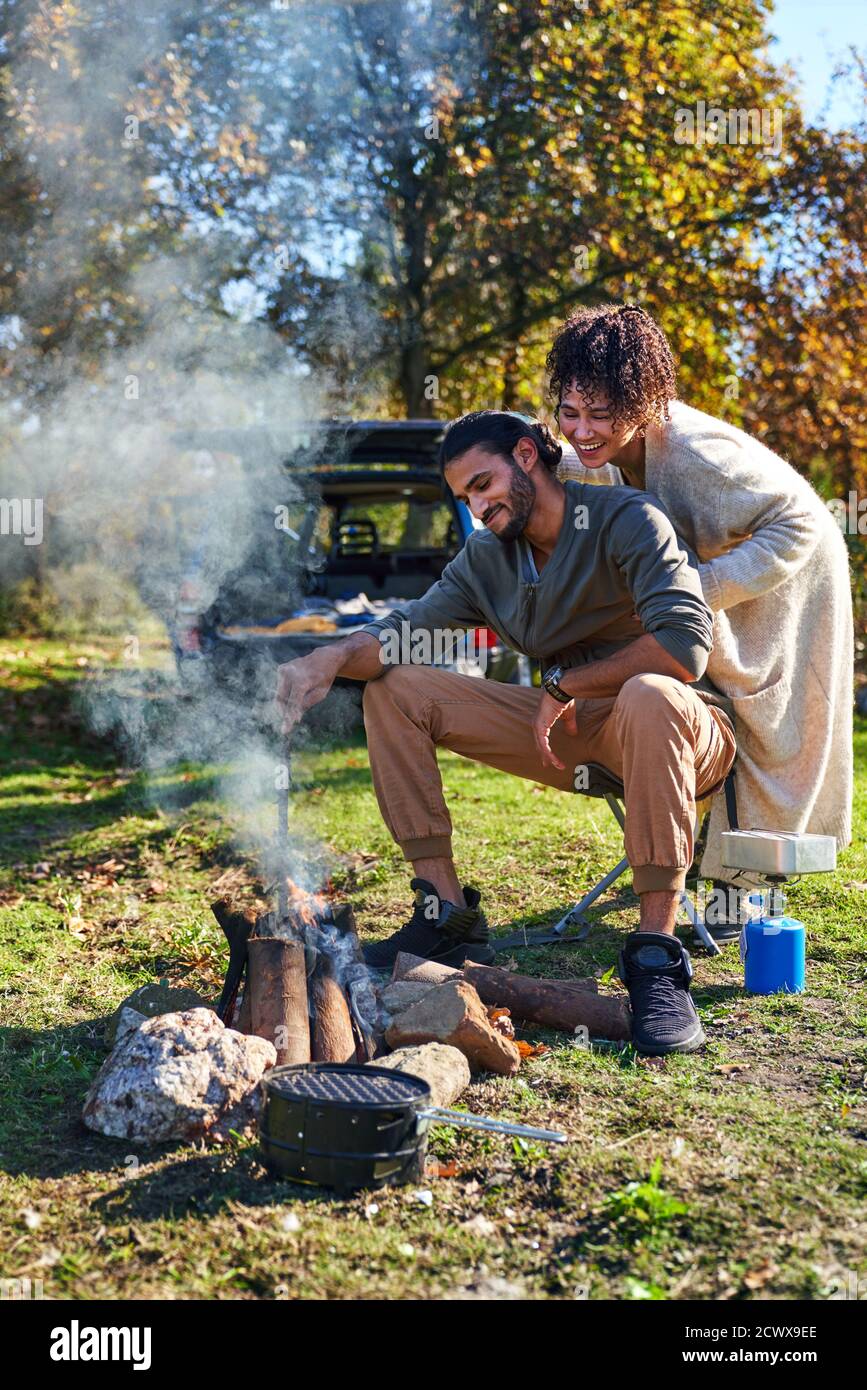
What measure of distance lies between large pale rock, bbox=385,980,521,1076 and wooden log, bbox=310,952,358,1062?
111mm

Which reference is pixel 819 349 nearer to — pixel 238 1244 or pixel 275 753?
pixel 275 753

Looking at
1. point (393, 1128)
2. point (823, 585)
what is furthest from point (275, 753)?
point (393, 1128)

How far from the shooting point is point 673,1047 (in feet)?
8.95

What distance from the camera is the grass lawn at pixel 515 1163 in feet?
6.24

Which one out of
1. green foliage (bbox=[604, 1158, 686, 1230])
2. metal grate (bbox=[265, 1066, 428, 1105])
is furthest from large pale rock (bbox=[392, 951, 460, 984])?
green foliage (bbox=[604, 1158, 686, 1230])

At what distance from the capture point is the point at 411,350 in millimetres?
11391

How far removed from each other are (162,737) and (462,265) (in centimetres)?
581

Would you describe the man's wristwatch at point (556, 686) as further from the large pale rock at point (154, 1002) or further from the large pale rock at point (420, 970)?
the large pale rock at point (154, 1002)

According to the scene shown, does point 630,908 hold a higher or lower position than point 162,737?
lower

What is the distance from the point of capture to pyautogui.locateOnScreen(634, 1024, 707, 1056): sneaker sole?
2.72 meters

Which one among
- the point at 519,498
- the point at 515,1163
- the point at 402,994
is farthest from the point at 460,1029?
the point at 519,498

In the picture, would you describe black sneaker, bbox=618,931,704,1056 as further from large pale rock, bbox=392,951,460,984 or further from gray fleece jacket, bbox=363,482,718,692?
gray fleece jacket, bbox=363,482,718,692

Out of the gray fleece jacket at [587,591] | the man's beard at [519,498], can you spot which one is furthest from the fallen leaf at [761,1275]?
the man's beard at [519,498]

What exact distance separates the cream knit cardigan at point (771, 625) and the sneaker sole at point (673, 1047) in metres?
0.87
